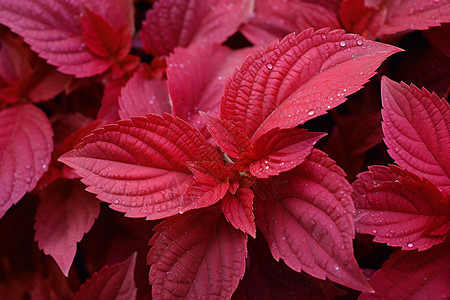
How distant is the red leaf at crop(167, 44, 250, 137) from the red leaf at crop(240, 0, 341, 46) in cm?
6

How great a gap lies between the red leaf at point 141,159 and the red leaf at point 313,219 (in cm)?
13

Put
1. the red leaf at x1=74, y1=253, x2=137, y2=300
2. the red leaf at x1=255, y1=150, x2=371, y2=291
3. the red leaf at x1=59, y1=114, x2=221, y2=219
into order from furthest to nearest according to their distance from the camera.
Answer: the red leaf at x1=74, y1=253, x2=137, y2=300
the red leaf at x1=59, y1=114, x2=221, y2=219
the red leaf at x1=255, y1=150, x2=371, y2=291

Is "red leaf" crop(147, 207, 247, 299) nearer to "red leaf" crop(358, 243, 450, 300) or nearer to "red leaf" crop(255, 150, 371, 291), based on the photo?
"red leaf" crop(255, 150, 371, 291)

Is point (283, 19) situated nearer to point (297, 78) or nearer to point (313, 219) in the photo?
point (297, 78)

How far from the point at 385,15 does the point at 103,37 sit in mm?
614

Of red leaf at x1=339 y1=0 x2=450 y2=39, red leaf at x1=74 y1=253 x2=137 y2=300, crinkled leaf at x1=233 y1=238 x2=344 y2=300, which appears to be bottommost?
red leaf at x1=74 y1=253 x2=137 y2=300

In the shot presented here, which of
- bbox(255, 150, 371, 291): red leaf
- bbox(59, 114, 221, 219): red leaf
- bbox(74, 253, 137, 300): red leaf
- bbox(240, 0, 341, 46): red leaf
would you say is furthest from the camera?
bbox(240, 0, 341, 46): red leaf

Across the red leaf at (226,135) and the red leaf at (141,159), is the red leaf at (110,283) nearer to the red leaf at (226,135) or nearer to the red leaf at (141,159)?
the red leaf at (141,159)

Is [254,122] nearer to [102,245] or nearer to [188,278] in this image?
[188,278]

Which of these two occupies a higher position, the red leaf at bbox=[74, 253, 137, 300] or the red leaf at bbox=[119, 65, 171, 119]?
the red leaf at bbox=[119, 65, 171, 119]

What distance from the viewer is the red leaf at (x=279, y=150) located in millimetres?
643

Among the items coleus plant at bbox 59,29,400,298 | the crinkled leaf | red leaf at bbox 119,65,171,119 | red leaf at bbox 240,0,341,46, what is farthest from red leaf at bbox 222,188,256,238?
red leaf at bbox 240,0,341,46

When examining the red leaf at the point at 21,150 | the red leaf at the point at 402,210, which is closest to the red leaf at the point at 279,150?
the red leaf at the point at 402,210

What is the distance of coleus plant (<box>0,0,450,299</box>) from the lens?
2.09 ft
